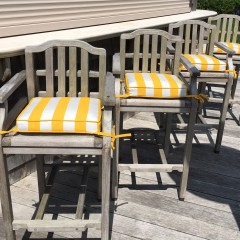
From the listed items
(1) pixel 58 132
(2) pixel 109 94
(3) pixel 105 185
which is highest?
(2) pixel 109 94

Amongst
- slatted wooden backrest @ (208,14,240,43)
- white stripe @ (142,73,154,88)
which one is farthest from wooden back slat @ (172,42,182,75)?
slatted wooden backrest @ (208,14,240,43)

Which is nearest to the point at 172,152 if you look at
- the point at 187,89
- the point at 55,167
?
the point at 187,89

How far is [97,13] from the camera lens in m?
4.29

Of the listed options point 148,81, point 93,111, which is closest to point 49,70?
point 93,111

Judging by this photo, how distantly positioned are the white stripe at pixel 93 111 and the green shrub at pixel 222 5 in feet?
63.0

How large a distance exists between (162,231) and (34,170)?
146 centimetres

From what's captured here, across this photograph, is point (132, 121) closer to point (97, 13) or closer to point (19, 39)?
point (97, 13)

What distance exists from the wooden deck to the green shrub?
1784 centimetres

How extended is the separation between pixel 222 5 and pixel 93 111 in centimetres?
1963

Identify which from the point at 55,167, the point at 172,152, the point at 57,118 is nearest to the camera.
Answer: the point at 57,118

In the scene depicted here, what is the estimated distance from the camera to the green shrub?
19.0m

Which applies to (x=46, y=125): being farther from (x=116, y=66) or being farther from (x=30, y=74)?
(x=116, y=66)

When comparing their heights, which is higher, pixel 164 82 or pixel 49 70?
pixel 49 70

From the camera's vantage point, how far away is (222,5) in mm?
19219
